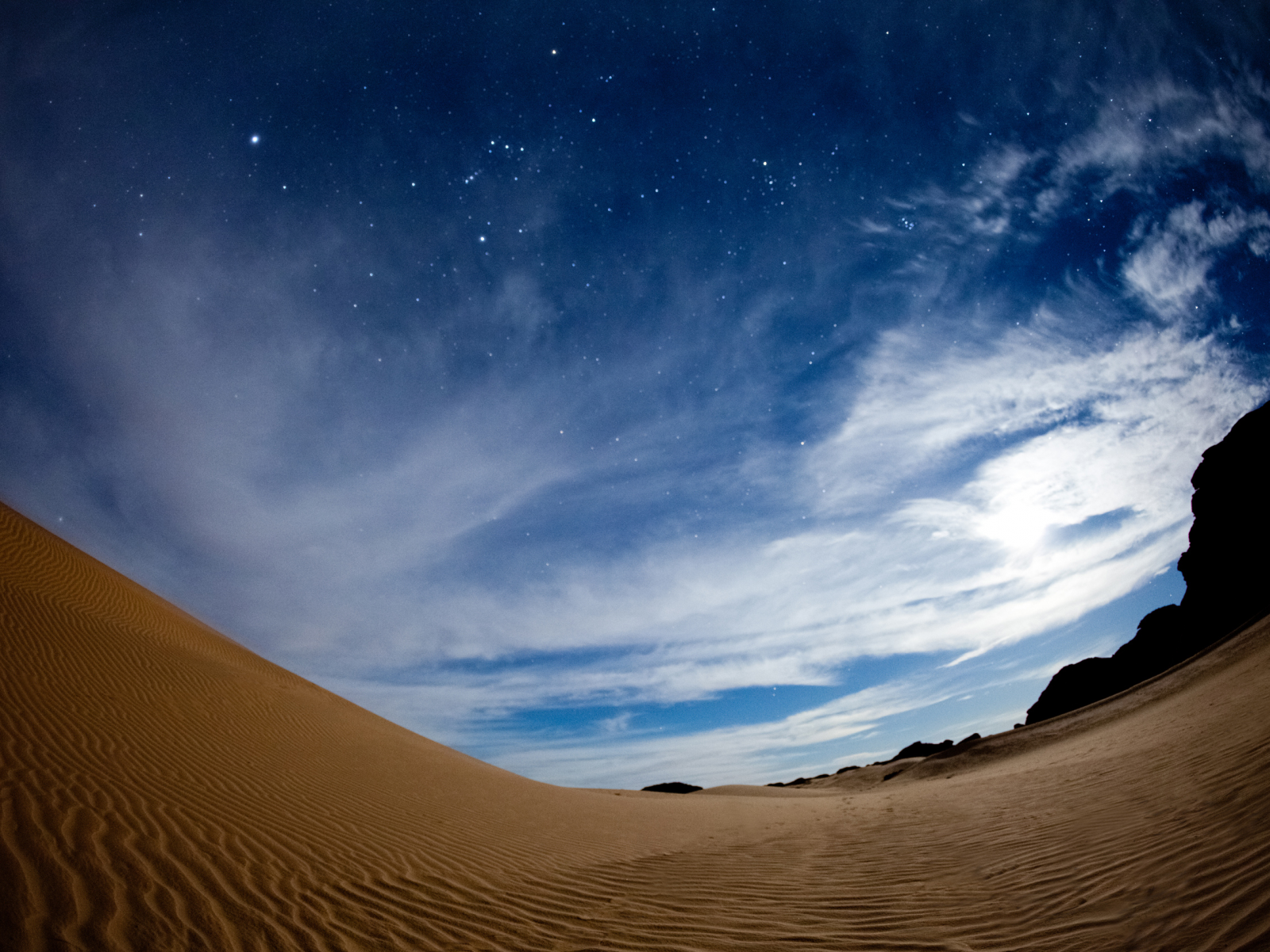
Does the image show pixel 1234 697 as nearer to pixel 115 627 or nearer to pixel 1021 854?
pixel 1021 854

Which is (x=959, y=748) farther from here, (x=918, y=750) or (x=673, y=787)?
(x=673, y=787)

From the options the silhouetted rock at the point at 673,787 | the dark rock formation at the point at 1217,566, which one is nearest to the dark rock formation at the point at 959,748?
the dark rock formation at the point at 1217,566

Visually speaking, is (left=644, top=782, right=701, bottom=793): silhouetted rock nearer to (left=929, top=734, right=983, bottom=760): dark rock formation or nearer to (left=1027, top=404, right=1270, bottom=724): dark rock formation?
(left=929, top=734, right=983, bottom=760): dark rock formation

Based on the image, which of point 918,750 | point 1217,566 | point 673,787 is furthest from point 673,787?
point 1217,566

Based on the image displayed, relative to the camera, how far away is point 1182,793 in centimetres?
615

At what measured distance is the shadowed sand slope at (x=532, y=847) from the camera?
4.05 m

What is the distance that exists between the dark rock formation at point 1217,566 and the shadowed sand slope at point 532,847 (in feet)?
55.0

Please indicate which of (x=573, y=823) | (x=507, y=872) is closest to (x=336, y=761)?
(x=573, y=823)

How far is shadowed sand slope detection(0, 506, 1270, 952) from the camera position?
4051mm

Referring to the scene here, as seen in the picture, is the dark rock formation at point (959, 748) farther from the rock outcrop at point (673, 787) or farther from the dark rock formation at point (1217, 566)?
the rock outcrop at point (673, 787)

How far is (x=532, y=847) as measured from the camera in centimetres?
783

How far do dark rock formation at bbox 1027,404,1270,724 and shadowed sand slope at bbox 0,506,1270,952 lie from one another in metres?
16.8

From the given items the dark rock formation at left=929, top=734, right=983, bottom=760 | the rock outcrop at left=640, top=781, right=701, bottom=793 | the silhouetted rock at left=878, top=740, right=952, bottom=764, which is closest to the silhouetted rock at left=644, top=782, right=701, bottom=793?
the rock outcrop at left=640, top=781, right=701, bottom=793

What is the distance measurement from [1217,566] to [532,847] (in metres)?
35.3
